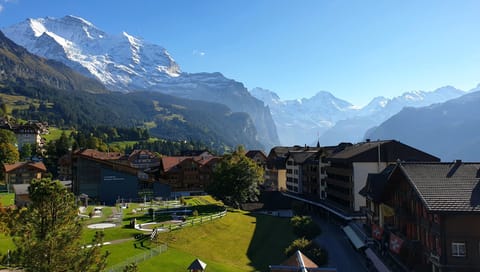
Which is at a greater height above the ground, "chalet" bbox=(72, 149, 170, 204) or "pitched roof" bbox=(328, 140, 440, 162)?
"pitched roof" bbox=(328, 140, 440, 162)

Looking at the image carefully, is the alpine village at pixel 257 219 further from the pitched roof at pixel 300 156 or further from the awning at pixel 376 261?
the pitched roof at pixel 300 156

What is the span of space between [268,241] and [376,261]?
22.3 meters

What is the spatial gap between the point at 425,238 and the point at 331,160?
54993 millimetres

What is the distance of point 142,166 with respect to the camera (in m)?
171

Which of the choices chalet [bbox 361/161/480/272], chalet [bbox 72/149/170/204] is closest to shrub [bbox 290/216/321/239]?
chalet [bbox 361/161/480/272]

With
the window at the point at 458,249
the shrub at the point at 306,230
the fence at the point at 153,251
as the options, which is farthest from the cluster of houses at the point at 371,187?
the fence at the point at 153,251

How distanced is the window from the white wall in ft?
146

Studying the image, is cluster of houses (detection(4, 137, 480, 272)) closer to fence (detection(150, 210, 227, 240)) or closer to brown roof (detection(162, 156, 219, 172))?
brown roof (detection(162, 156, 219, 172))

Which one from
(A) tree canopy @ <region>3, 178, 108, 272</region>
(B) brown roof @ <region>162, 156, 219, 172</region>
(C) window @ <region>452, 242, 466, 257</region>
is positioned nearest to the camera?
(A) tree canopy @ <region>3, 178, 108, 272</region>

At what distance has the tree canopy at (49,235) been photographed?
2209cm

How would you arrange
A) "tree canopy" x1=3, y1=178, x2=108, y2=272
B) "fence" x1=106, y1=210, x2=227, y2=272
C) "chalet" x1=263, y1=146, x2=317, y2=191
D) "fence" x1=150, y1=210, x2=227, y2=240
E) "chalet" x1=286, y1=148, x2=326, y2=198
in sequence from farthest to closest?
"chalet" x1=263, y1=146, x2=317, y2=191 → "chalet" x1=286, y1=148, x2=326, y2=198 → "fence" x1=150, y1=210, x2=227, y2=240 → "fence" x1=106, y1=210, x2=227, y2=272 → "tree canopy" x1=3, y1=178, x2=108, y2=272

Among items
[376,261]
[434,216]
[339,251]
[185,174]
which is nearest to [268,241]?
[339,251]

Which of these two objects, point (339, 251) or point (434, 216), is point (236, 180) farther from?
point (434, 216)

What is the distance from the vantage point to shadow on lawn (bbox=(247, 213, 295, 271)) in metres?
56.5
